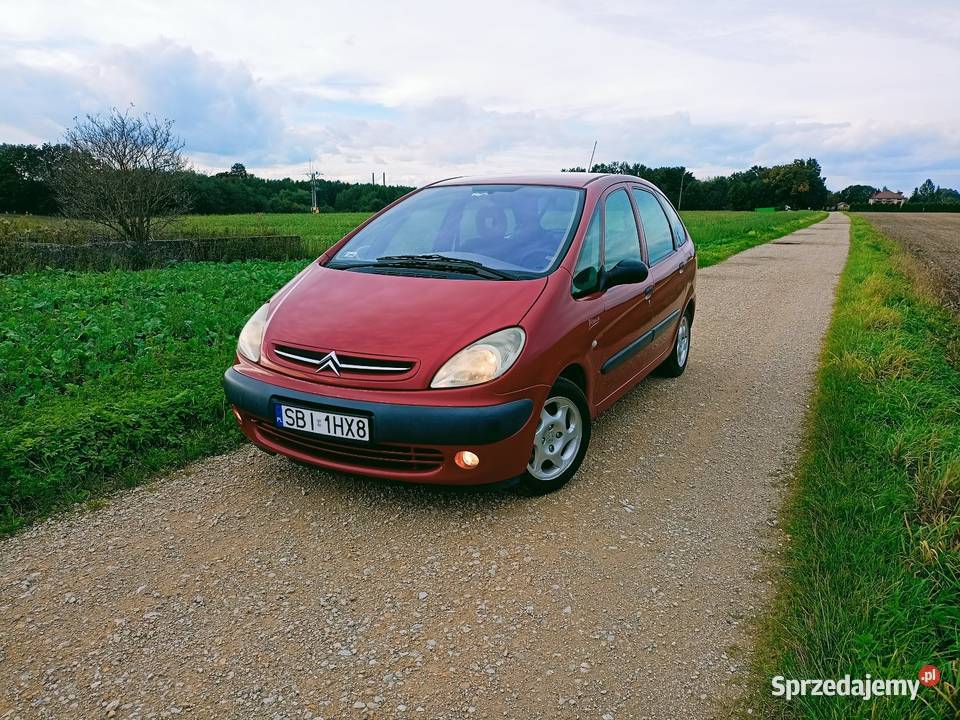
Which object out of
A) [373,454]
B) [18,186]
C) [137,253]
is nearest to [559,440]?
[373,454]

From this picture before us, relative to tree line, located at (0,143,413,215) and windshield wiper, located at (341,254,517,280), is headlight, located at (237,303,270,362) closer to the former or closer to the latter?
windshield wiper, located at (341,254,517,280)

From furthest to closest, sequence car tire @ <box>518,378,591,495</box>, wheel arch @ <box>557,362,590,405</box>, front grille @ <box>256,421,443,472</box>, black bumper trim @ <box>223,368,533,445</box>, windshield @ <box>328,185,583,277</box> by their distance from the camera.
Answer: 1. windshield @ <box>328,185,583,277</box>
2. wheel arch @ <box>557,362,590,405</box>
3. car tire @ <box>518,378,591,495</box>
4. front grille @ <box>256,421,443,472</box>
5. black bumper trim @ <box>223,368,533,445</box>

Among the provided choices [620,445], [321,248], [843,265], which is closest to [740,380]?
[620,445]

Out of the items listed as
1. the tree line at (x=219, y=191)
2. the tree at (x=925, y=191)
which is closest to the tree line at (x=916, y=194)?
the tree at (x=925, y=191)

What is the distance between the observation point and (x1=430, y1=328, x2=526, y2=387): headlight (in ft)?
10.2

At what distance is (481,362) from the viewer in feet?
10.3

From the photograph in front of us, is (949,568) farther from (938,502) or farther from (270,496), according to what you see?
(270,496)

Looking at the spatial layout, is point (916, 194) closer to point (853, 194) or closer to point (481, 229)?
point (853, 194)

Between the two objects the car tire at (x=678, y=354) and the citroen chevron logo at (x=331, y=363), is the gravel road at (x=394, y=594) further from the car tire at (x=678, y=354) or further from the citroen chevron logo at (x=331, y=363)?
the car tire at (x=678, y=354)

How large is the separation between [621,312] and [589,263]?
1.44 ft

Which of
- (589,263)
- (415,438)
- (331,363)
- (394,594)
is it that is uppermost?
(589,263)

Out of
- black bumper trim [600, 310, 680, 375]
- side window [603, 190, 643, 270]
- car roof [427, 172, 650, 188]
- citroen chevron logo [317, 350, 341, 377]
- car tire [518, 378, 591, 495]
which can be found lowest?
car tire [518, 378, 591, 495]

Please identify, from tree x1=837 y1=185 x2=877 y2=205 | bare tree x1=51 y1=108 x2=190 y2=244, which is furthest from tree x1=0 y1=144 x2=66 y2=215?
tree x1=837 y1=185 x2=877 y2=205

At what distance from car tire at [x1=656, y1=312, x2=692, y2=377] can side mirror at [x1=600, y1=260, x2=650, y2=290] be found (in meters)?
1.89
